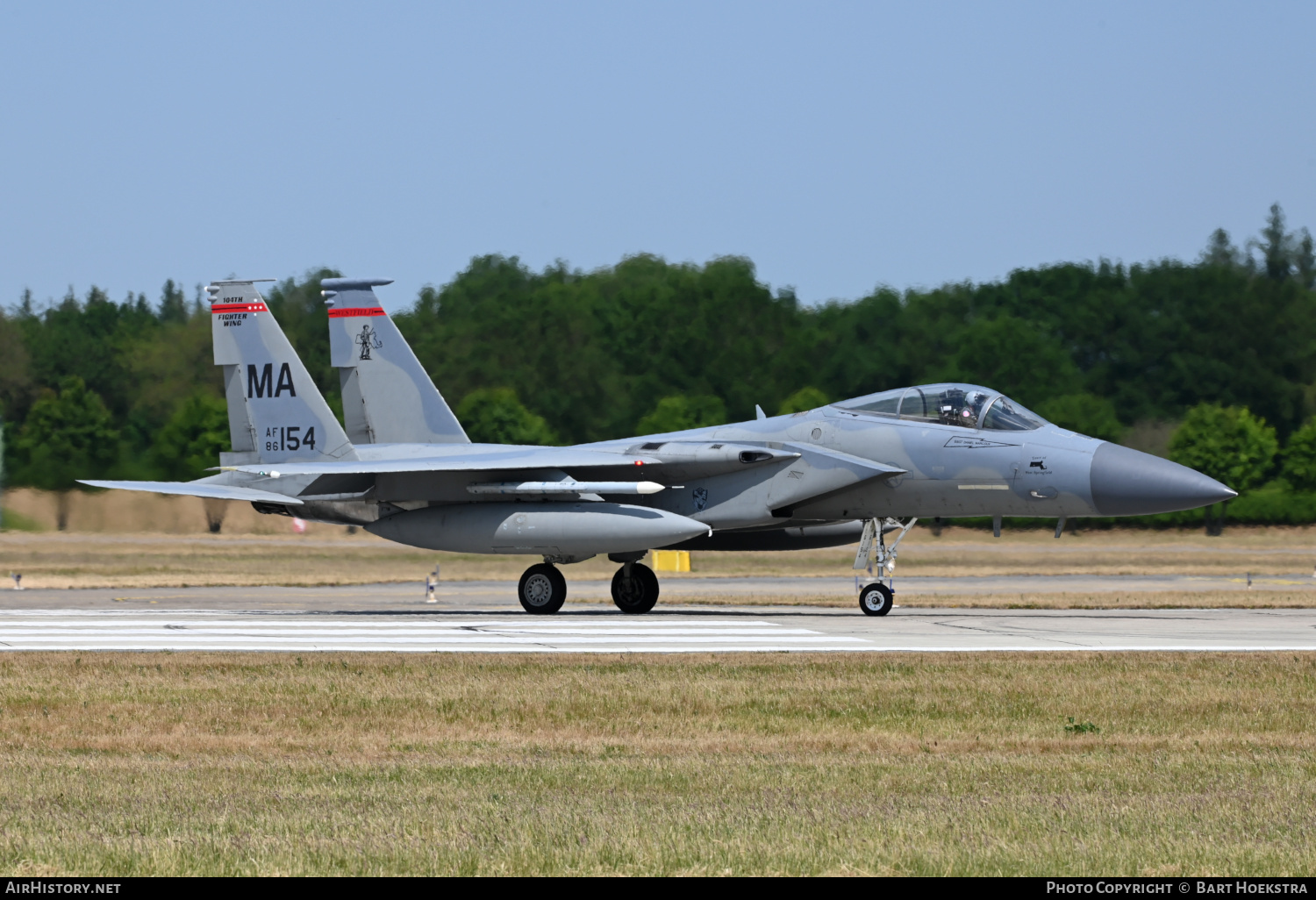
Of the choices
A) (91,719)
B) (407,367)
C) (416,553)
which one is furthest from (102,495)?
(91,719)

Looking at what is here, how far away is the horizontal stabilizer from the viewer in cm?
1867

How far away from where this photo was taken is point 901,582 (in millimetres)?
26891

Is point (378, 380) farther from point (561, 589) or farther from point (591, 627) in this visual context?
point (591, 627)

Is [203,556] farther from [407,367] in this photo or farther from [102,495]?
[407,367]

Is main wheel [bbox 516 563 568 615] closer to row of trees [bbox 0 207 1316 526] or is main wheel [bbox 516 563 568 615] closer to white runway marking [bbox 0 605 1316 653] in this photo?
white runway marking [bbox 0 605 1316 653]

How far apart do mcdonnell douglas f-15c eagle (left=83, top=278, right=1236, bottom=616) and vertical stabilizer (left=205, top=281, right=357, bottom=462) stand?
2cm

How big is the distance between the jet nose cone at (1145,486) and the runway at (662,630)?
1.30 meters

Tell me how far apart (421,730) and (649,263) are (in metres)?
39.8

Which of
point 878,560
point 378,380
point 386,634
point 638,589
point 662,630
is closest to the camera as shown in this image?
point 386,634

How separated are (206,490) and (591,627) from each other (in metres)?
5.83

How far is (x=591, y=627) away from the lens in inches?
637

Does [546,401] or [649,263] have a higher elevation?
[649,263]

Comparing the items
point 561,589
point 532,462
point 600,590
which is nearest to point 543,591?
→ point 561,589

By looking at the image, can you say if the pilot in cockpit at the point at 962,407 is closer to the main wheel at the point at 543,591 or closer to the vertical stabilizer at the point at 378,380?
the main wheel at the point at 543,591
